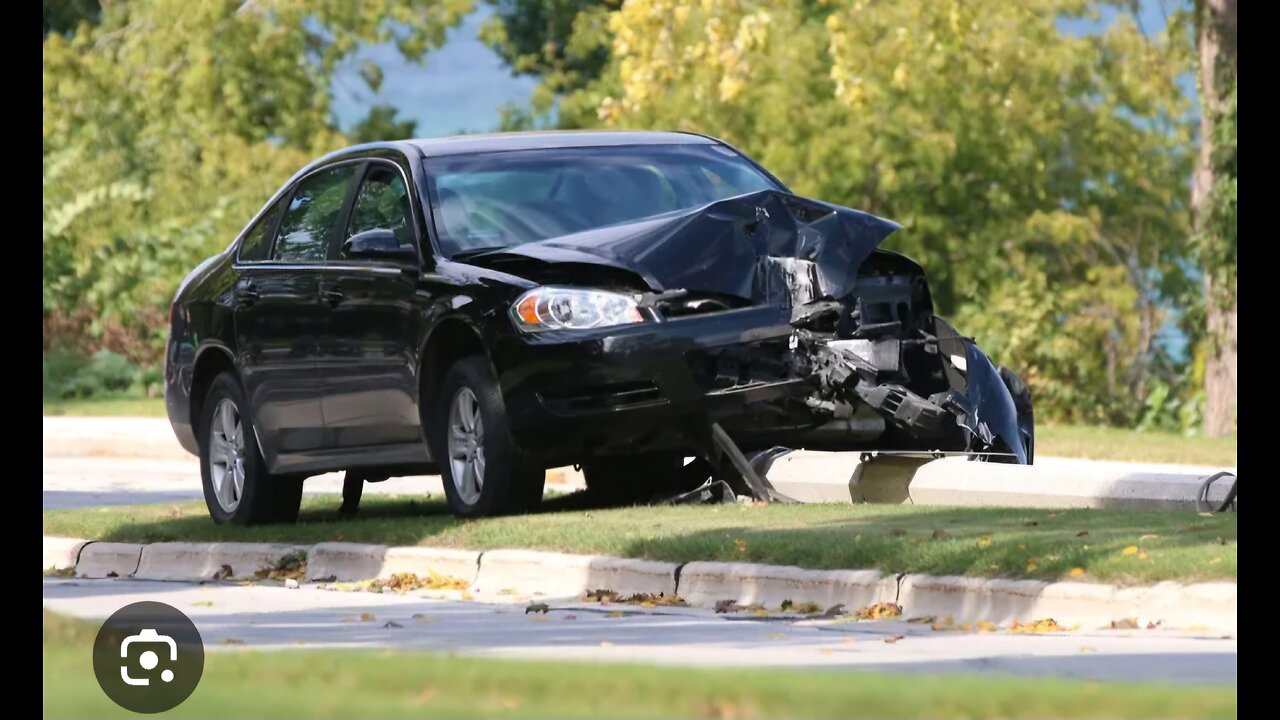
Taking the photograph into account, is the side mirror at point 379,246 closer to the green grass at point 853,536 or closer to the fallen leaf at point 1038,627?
the green grass at point 853,536

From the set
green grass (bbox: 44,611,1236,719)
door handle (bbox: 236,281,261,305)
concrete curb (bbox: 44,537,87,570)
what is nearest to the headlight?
door handle (bbox: 236,281,261,305)

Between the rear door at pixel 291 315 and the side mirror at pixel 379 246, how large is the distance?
67 cm

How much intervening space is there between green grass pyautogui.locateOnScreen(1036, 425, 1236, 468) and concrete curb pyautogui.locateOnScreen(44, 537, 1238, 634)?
8206 millimetres

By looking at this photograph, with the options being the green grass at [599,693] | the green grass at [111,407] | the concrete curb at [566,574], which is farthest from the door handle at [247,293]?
the green grass at [111,407]

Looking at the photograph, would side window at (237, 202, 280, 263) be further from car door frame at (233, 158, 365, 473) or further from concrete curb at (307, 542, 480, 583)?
concrete curb at (307, 542, 480, 583)

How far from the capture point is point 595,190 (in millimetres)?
12227

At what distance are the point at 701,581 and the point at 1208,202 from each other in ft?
44.9

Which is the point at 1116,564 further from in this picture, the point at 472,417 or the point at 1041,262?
the point at 1041,262

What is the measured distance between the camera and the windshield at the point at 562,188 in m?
11.9

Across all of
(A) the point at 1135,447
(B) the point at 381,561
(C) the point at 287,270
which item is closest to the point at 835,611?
(B) the point at 381,561

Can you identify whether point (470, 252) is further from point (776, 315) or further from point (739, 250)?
point (776, 315)

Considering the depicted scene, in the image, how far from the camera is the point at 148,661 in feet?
23.7
